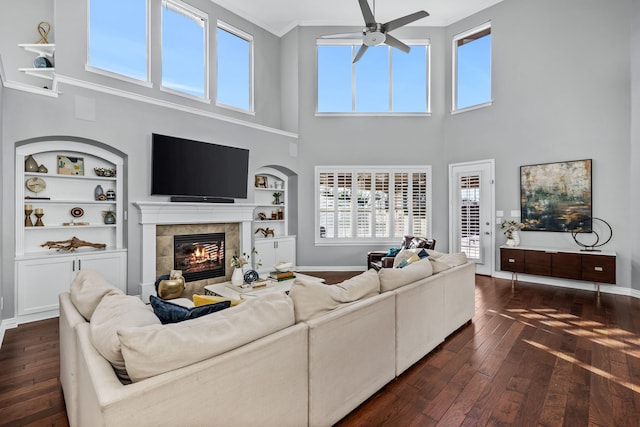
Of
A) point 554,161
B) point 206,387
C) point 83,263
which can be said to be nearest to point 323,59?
point 554,161

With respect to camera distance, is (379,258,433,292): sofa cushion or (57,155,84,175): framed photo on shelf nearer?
(379,258,433,292): sofa cushion

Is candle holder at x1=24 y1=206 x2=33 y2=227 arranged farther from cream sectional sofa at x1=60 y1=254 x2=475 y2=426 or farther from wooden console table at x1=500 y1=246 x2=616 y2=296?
wooden console table at x1=500 y1=246 x2=616 y2=296

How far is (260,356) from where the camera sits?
1.49 m

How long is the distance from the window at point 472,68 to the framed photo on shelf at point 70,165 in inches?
268

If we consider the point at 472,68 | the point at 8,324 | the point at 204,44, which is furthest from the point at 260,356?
the point at 472,68

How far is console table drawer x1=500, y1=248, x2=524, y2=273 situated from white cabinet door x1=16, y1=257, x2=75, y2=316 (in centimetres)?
666

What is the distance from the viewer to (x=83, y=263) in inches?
163

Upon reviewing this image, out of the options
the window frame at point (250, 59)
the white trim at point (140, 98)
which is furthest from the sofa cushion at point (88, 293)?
the window frame at point (250, 59)

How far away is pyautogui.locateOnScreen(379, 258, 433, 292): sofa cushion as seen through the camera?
2432 mm

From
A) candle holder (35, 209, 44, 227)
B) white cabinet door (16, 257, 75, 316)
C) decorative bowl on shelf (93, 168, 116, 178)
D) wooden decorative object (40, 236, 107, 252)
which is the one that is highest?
decorative bowl on shelf (93, 168, 116, 178)

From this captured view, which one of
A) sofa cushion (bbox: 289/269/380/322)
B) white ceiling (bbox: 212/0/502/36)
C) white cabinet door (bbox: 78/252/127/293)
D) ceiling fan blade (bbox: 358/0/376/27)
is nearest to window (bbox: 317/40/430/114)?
white ceiling (bbox: 212/0/502/36)

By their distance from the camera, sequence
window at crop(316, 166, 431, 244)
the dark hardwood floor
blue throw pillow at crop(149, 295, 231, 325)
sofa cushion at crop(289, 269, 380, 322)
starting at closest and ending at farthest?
blue throw pillow at crop(149, 295, 231, 325)
sofa cushion at crop(289, 269, 380, 322)
the dark hardwood floor
window at crop(316, 166, 431, 244)

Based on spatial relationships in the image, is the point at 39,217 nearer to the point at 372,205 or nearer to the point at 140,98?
the point at 140,98

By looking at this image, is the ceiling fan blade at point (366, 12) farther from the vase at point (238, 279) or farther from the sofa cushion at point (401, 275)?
the vase at point (238, 279)
